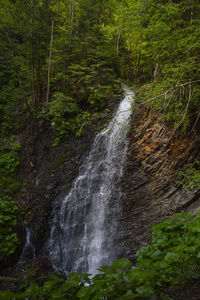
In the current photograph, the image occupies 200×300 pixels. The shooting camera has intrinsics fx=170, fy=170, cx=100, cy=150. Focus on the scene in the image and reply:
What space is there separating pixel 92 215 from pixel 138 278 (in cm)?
559

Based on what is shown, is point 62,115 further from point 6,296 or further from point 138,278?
point 138,278

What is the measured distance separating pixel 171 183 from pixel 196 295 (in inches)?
176

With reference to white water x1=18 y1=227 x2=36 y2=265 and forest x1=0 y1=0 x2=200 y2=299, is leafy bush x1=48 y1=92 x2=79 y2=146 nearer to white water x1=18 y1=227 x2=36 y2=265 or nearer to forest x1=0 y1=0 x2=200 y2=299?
forest x1=0 y1=0 x2=200 y2=299

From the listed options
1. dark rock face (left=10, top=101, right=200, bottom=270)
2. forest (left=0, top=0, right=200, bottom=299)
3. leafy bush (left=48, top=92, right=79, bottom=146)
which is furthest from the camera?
leafy bush (left=48, top=92, right=79, bottom=146)

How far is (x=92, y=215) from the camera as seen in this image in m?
7.03

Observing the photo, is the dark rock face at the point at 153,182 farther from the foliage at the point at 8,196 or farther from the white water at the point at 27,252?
the foliage at the point at 8,196

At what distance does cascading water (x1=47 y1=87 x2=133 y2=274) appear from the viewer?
6324 millimetres

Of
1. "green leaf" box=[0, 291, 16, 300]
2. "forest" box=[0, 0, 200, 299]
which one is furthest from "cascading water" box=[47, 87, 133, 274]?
"green leaf" box=[0, 291, 16, 300]

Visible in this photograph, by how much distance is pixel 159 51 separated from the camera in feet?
20.2

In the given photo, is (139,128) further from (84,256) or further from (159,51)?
(84,256)

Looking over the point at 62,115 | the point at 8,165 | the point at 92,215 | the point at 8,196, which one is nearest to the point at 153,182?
the point at 92,215

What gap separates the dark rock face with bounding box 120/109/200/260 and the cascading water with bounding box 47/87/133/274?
0.49 metres

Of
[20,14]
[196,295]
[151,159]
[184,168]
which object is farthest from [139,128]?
[20,14]

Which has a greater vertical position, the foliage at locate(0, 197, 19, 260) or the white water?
the foliage at locate(0, 197, 19, 260)
